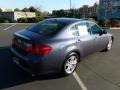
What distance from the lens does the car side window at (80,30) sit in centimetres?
626

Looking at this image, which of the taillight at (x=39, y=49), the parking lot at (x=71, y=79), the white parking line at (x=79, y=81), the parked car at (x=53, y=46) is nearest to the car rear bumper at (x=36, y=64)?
the parked car at (x=53, y=46)

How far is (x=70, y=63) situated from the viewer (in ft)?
19.9

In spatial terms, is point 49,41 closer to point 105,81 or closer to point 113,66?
point 105,81

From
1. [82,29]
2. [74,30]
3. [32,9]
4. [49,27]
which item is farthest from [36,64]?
[32,9]

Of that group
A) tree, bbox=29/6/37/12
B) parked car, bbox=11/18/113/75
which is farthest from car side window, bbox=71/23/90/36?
tree, bbox=29/6/37/12

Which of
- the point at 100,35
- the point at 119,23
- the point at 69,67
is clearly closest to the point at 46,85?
the point at 69,67

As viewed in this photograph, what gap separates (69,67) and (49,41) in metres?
1.08

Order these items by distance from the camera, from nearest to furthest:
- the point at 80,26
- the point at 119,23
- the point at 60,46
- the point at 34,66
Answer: the point at 34,66 → the point at 60,46 → the point at 80,26 → the point at 119,23

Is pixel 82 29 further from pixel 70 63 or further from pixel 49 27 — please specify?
pixel 70 63

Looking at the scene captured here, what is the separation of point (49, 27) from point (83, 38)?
1076 mm

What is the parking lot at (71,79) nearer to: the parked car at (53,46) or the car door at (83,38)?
the parked car at (53,46)

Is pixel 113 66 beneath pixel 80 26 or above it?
beneath

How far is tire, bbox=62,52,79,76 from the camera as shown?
5861mm

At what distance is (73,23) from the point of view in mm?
6367
